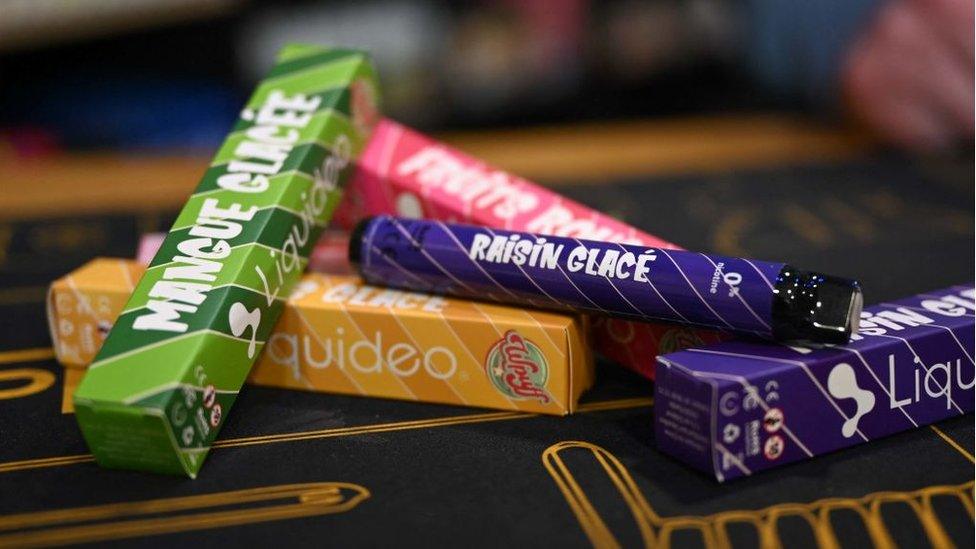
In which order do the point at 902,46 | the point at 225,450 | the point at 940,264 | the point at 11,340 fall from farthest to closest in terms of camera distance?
1. the point at 902,46
2. the point at 940,264
3. the point at 11,340
4. the point at 225,450

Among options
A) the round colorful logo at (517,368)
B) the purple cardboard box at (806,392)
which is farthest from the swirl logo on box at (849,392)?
A: the round colorful logo at (517,368)

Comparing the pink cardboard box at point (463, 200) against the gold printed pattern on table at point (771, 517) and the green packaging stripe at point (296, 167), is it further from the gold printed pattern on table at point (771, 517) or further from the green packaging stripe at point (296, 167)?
the gold printed pattern on table at point (771, 517)

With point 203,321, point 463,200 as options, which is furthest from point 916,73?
point 203,321

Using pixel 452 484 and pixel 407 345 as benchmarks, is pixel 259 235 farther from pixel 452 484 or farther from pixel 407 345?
pixel 452 484

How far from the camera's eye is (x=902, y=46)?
1.81m

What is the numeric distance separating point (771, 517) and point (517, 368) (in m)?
0.27

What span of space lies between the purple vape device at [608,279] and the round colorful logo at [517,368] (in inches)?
1.9

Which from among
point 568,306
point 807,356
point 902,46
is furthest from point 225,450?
point 902,46

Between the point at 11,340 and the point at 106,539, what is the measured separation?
0.48m

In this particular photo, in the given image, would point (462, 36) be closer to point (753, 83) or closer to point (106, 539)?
point (753, 83)

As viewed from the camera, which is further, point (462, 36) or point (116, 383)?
point (462, 36)

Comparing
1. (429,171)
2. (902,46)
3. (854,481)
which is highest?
(902,46)

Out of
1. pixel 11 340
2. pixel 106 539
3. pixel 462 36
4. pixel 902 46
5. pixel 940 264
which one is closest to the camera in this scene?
pixel 106 539

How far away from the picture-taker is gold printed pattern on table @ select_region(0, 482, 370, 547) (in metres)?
0.75
